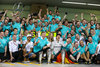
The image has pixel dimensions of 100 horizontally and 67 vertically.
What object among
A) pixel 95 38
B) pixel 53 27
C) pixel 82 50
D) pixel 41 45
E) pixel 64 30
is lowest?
pixel 82 50

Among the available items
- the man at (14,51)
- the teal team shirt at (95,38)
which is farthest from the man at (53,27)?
the man at (14,51)

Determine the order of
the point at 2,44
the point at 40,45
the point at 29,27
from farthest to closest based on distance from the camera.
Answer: the point at 29,27
the point at 40,45
the point at 2,44

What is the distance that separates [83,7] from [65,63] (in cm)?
993

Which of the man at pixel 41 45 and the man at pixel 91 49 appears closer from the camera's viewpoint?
the man at pixel 41 45

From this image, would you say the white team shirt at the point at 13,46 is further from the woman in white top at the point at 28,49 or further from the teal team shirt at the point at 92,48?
the teal team shirt at the point at 92,48

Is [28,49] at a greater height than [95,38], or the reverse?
[95,38]

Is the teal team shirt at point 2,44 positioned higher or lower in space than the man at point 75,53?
Answer: higher

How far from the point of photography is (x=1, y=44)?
243 inches

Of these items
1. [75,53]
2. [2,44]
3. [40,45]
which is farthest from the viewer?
[75,53]

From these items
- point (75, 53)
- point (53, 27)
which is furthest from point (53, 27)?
point (75, 53)

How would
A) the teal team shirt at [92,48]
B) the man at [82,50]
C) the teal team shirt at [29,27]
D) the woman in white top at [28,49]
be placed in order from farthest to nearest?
the teal team shirt at [29,27]
the teal team shirt at [92,48]
the man at [82,50]
the woman in white top at [28,49]

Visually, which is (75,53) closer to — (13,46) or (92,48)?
(92,48)

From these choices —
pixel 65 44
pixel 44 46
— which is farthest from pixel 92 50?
pixel 44 46

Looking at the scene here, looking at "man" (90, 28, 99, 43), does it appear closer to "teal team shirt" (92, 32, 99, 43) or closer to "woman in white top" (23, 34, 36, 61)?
"teal team shirt" (92, 32, 99, 43)
